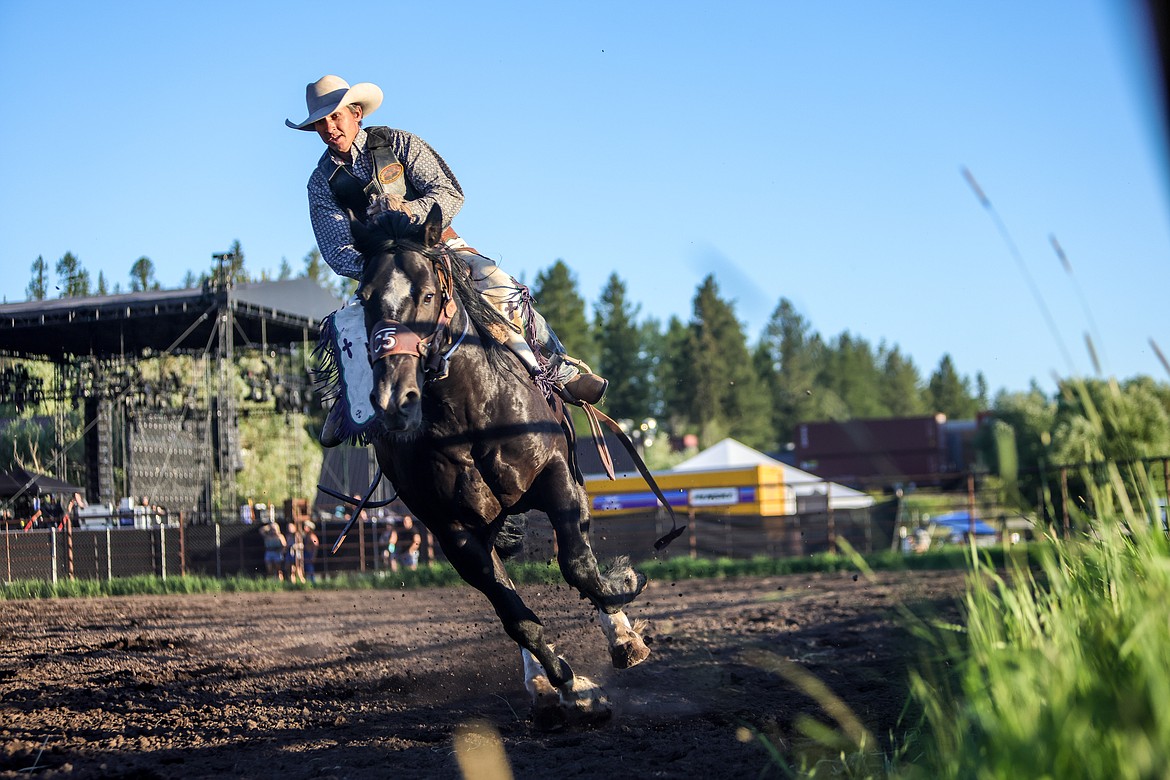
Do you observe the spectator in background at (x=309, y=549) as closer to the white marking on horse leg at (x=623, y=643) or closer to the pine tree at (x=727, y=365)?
the white marking on horse leg at (x=623, y=643)

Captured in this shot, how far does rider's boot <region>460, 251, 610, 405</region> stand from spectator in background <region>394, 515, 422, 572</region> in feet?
46.0

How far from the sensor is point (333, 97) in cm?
568

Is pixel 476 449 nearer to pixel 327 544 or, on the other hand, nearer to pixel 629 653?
pixel 629 653

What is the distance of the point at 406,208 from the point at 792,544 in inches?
662

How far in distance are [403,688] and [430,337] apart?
2772mm

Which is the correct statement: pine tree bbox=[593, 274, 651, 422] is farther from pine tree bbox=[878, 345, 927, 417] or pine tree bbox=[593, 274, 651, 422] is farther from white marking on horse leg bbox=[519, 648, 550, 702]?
white marking on horse leg bbox=[519, 648, 550, 702]

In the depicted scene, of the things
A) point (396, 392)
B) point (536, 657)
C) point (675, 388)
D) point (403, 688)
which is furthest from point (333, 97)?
point (675, 388)

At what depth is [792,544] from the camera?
20.9m

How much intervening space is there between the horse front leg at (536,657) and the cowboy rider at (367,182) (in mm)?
1009

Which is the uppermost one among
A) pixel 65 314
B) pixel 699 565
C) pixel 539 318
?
pixel 65 314

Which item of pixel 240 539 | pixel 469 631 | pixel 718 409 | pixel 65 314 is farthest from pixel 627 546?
pixel 718 409

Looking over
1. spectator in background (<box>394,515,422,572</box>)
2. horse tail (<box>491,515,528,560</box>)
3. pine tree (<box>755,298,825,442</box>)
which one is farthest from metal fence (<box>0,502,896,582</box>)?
pine tree (<box>755,298,825,442</box>)

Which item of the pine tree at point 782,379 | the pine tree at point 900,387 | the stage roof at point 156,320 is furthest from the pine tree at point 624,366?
the stage roof at point 156,320

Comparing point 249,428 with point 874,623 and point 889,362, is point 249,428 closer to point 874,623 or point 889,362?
point 874,623
